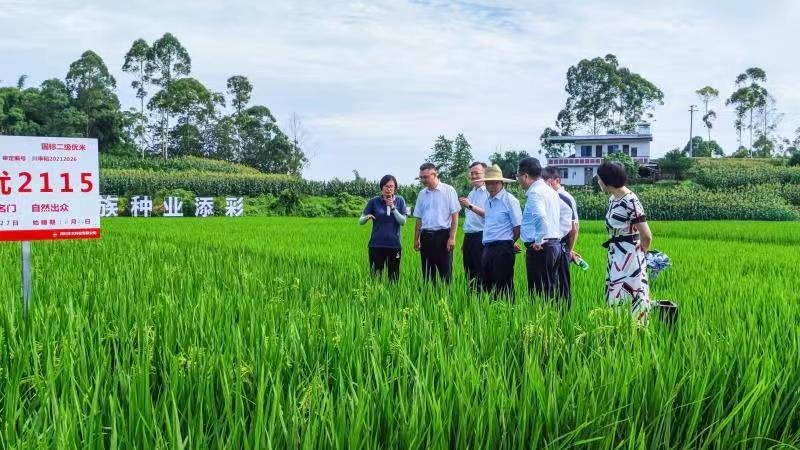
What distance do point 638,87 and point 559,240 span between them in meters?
59.8

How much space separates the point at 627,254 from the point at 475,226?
6.15 ft

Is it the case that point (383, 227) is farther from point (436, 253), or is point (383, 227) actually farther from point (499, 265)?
point (499, 265)

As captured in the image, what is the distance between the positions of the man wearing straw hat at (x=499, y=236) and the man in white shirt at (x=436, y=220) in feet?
2.37

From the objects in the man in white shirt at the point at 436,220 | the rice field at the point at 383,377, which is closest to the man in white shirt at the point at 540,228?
the rice field at the point at 383,377

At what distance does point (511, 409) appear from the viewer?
6.67ft

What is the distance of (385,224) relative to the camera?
6520 millimetres

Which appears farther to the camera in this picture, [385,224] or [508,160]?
[508,160]

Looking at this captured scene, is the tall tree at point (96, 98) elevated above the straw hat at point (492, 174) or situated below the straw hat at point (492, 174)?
above

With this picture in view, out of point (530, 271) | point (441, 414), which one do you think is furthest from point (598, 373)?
point (530, 271)

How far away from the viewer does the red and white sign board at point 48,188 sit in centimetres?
414

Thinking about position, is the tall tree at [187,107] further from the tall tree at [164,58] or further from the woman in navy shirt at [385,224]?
the woman in navy shirt at [385,224]

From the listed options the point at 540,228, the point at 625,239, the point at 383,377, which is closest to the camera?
the point at 383,377

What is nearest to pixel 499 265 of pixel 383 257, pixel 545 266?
pixel 545 266

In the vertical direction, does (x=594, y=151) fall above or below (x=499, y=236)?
above
